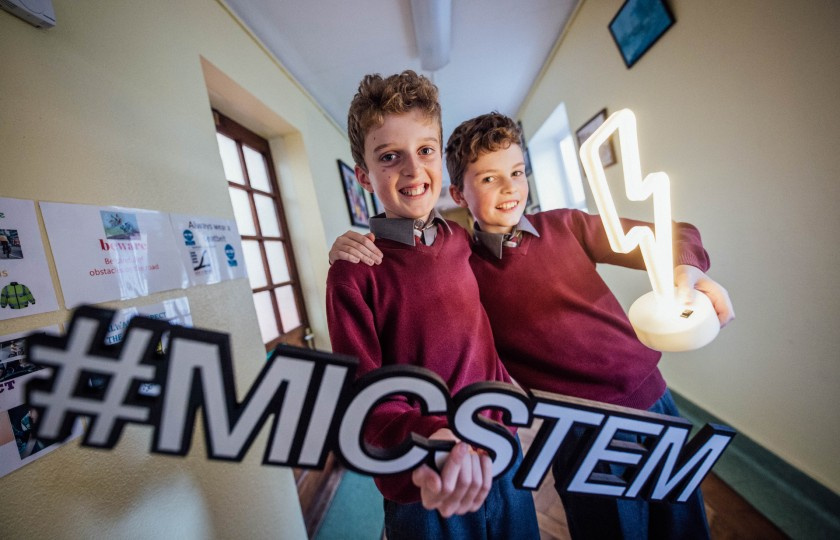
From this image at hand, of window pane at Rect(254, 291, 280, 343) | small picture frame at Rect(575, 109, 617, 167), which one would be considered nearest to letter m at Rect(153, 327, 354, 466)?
window pane at Rect(254, 291, 280, 343)

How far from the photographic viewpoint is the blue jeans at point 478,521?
0.63m

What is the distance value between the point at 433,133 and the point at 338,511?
187 centimetres

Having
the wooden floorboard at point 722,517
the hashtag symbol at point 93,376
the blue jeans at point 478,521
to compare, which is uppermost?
the hashtag symbol at point 93,376

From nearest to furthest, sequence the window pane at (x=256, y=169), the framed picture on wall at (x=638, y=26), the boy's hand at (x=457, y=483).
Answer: the boy's hand at (x=457, y=483)
the framed picture on wall at (x=638, y=26)
the window pane at (x=256, y=169)

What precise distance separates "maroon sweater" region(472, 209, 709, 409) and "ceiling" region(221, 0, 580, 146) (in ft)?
5.48

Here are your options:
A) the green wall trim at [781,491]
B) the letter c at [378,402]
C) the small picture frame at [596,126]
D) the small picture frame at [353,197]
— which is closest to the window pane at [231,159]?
the small picture frame at [353,197]

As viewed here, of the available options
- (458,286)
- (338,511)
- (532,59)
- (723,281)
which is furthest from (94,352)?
(532,59)

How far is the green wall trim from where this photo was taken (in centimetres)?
115

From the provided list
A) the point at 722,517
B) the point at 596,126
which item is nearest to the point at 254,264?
the point at 596,126

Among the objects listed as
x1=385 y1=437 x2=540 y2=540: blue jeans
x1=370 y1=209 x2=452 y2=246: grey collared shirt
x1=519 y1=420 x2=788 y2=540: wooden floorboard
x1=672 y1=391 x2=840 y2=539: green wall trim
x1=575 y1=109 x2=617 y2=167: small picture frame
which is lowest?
x1=519 y1=420 x2=788 y2=540: wooden floorboard

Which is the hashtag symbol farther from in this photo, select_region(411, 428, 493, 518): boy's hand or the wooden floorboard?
the wooden floorboard

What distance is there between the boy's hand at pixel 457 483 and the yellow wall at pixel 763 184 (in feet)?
4.84

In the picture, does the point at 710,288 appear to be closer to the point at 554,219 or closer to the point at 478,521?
the point at 554,219

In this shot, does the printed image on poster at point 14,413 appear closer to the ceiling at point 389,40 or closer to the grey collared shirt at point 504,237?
the grey collared shirt at point 504,237
